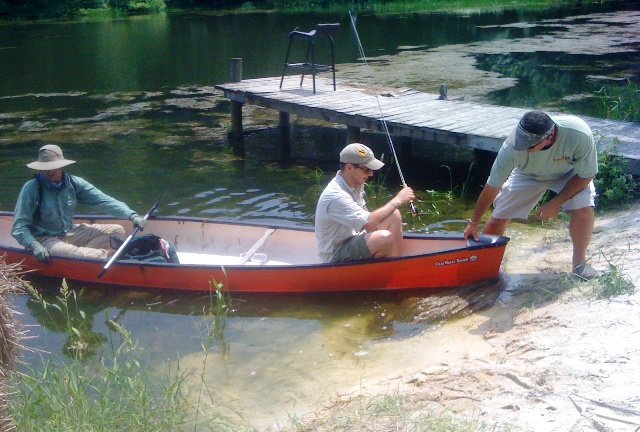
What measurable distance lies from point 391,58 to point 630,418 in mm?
17937

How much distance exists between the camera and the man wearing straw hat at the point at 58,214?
7.00m

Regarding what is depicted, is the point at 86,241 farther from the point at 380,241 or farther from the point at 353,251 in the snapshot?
the point at 380,241

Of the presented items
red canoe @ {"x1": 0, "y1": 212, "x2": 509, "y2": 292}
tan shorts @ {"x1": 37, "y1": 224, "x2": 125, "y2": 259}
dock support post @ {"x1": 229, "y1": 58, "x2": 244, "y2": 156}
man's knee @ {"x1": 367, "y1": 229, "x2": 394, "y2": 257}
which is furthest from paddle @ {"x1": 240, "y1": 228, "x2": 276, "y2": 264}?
dock support post @ {"x1": 229, "y1": 58, "x2": 244, "y2": 156}

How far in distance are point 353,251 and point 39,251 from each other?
3.09 metres

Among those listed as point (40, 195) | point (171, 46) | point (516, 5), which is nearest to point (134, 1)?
point (171, 46)

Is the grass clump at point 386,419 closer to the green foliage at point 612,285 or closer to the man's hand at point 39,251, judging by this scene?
the green foliage at point 612,285

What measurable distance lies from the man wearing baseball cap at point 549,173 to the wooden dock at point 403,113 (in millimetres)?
2633

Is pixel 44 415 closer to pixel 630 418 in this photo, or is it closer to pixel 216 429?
pixel 216 429

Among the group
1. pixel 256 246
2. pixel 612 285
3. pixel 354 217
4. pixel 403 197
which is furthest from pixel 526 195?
Result: pixel 256 246

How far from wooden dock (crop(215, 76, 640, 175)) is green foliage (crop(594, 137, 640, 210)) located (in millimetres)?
109

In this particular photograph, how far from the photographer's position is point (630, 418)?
358 cm

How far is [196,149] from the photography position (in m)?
12.8

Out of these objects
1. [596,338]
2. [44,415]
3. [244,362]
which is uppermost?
[596,338]

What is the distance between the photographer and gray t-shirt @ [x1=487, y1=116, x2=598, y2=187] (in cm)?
539
